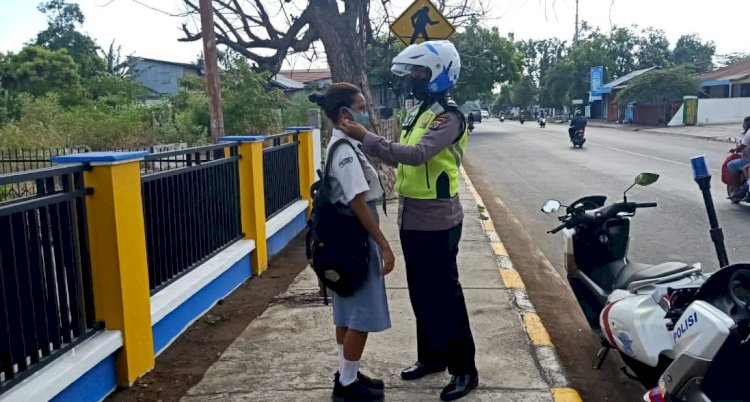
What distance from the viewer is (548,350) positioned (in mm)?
4293

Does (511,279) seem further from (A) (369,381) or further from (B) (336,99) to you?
(B) (336,99)

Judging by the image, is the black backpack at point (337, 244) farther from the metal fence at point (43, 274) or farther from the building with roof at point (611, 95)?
the building with roof at point (611, 95)

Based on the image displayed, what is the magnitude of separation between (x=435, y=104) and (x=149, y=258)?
2.09 meters

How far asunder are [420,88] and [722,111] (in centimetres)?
4079

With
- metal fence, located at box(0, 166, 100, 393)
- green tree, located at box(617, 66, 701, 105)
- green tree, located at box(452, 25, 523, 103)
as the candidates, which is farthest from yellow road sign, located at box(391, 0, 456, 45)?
green tree, located at box(617, 66, 701, 105)

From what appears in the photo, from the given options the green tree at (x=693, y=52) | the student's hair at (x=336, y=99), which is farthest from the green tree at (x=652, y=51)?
Answer: the student's hair at (x=336, y=99)

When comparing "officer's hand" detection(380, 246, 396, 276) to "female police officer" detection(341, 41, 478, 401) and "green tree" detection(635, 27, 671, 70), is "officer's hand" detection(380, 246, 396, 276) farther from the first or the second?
"green tree" detection(635, 27, 671, 70)

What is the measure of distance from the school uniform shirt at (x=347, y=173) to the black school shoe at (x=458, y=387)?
108 centimetres

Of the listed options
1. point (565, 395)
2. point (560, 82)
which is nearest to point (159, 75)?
point (560, 82)

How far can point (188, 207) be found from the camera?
4980 millimetres

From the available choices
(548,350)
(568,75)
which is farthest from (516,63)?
(548,350)

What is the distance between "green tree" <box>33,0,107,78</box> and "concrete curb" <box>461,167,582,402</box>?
1587 inches

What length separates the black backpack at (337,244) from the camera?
10.7 feet

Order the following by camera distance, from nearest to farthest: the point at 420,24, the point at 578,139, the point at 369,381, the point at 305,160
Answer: the point at 369,381 < the point at 420,24 < the point at 305,160 < the point at 578,139
